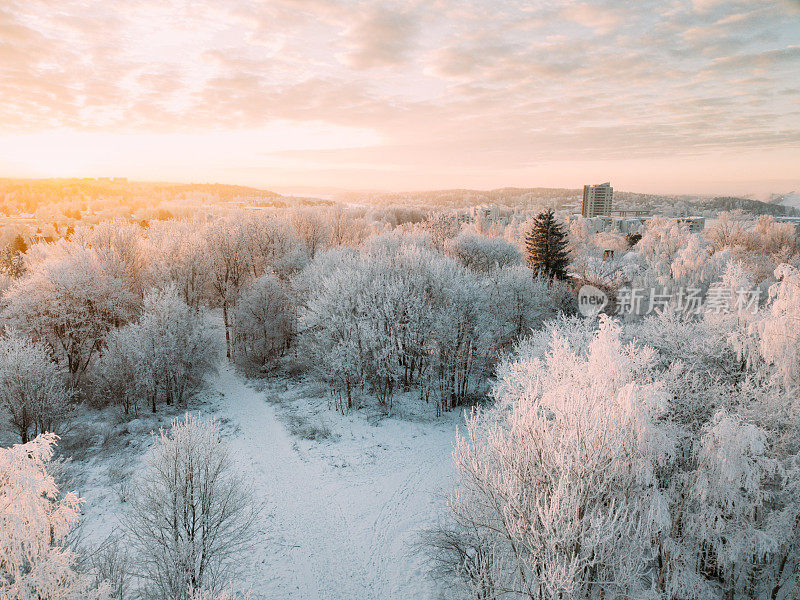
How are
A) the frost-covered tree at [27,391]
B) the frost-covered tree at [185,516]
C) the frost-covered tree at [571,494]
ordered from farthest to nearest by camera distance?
the frost-covered tree at [27,391] → the frost-covered tree at [185,516] → the frost-covered tree at [571,494]

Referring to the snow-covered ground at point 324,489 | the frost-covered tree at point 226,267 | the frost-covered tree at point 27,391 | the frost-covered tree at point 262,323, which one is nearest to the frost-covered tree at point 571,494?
the snow-covered ground at point 324,489

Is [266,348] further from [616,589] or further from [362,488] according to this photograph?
[616,589]

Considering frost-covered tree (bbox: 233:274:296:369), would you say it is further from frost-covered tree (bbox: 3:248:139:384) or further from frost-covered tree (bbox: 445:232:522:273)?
frost-covered tree (bbox: 445:232:522:273)

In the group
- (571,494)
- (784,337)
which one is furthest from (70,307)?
(784,337)

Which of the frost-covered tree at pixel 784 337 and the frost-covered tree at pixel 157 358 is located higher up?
the frost-covered tree at pixel 784 337

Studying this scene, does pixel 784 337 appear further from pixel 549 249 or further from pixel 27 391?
pixel 27 391

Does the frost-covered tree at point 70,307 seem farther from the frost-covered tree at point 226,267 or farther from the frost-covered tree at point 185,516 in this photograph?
the frost-covered tree at point 185,516
